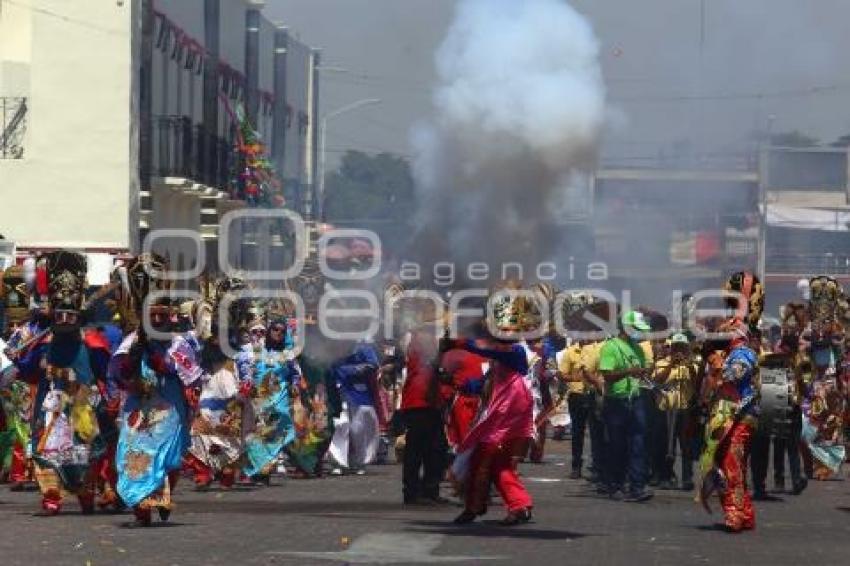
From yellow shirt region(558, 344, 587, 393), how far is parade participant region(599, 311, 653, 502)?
2.69 m

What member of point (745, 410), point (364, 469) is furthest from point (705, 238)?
point (745, 410)

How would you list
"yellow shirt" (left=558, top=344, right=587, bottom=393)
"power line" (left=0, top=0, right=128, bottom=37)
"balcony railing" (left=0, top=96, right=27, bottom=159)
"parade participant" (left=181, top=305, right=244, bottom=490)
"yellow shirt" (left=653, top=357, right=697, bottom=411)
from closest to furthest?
"parade participant" (left=181, top=305, right=244, bottom=490), "yellow shirt" (left=653, top=357, right=697, bottom=411), "yellow shirt" (left=558, top=344, right=587, bottom=393), "power line" (left=0, top=0, right=128, bottom=37), "balcony railing" (left=0, top=96, right=27, bottom=159)

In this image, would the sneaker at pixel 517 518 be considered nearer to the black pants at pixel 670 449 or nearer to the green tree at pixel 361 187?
the black pants at pixel 670 449

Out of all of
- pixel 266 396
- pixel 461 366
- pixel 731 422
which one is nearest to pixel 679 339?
pixel 266 396

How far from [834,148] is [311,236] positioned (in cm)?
1671

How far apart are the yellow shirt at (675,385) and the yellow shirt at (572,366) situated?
827 mm

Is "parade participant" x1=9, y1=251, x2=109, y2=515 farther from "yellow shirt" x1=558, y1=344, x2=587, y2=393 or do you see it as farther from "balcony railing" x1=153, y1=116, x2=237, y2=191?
"balcony railing" x1=153, y1=116, x2=237, y2=191

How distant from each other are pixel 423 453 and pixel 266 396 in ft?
11.0

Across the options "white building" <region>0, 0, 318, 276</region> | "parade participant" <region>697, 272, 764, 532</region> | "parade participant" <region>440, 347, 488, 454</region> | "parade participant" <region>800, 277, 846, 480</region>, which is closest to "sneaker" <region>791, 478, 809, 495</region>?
"parade participant" <region>800, 277, 846, 480</region>

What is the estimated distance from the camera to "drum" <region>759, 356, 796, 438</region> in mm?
18734

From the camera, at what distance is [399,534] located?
15672 mm

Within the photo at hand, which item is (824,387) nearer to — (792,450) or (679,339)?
(679,339)

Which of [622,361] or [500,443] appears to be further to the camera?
[622,361]

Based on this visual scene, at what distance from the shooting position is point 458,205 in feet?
87.9
